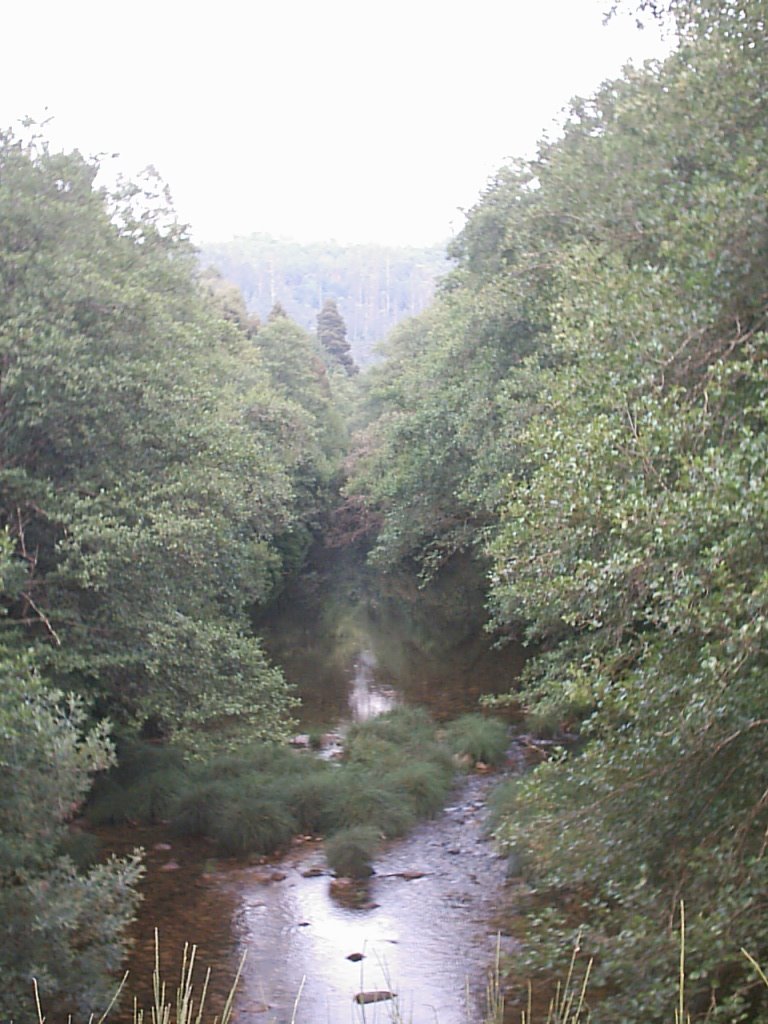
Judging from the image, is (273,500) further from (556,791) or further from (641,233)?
(556,791)

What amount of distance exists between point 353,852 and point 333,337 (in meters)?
73.8

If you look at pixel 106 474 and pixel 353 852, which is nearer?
pixel 353 852

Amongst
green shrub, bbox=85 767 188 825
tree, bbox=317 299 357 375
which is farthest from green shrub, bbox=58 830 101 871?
tree, bbox=317 299 357 375

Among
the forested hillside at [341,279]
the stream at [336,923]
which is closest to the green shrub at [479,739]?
the stream at [336,923]

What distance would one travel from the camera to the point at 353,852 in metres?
13.8

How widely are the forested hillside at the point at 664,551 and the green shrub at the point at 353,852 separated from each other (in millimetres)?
1932

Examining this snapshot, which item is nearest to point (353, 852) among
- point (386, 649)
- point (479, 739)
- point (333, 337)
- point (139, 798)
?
point (139, 798)

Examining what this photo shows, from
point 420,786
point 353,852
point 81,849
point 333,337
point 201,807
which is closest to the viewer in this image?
point 81,849

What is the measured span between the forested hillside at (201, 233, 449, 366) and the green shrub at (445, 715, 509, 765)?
5245 inches

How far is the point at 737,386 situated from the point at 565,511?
1793 millimetres

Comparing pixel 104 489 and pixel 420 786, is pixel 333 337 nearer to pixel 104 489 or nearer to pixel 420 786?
pixel 420 786

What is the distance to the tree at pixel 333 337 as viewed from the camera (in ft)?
278

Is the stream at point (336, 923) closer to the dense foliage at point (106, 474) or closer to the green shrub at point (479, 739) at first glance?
the green shrub at point (479, 739)

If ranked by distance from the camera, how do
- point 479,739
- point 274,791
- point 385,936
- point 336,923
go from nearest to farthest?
point 385,936, point 336,923, point 274,791, point 479,739
